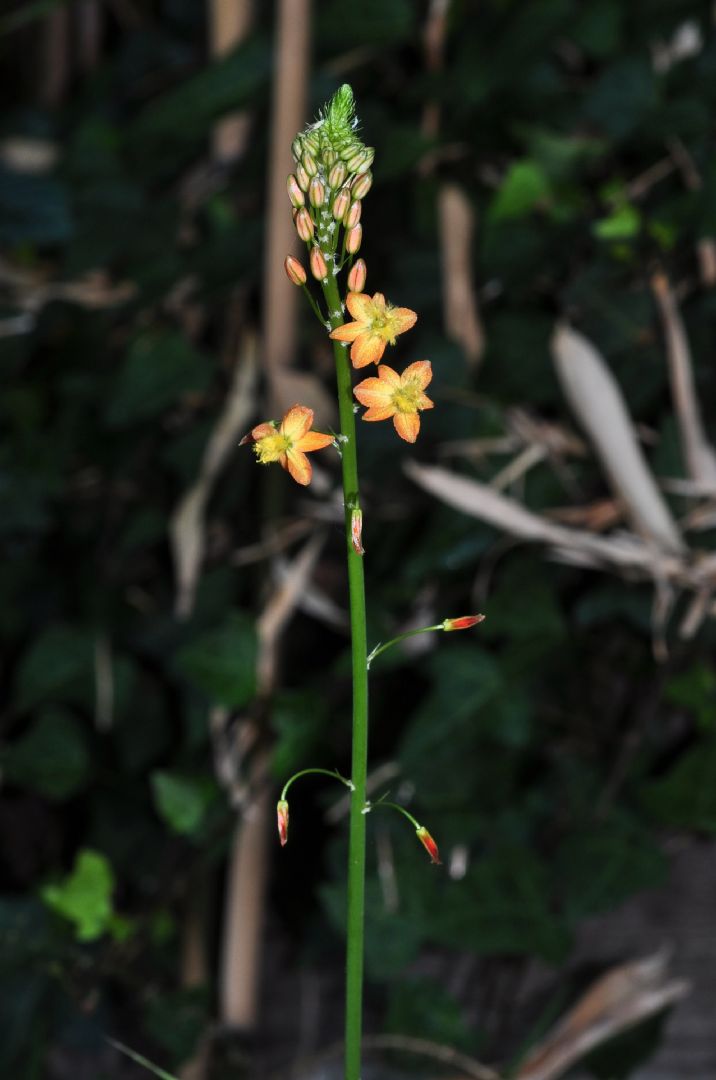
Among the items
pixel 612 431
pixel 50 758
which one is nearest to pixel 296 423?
pixel 612 431

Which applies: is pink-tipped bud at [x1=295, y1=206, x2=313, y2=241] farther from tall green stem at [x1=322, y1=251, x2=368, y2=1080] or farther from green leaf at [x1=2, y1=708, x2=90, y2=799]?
green leaf at [x1=2, y1=708, x2=90, y2=799]

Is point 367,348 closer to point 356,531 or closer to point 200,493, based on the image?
point 356,531

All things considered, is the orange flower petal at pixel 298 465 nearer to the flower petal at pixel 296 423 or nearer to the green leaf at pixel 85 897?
the flower petal at pixel 296 423

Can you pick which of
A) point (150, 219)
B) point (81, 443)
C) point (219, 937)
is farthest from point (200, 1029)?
point (150, 219)

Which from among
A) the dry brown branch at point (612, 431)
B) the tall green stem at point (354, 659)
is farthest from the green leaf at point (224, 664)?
the tall green stem at point (354, 659)

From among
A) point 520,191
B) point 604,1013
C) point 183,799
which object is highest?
point 520,191

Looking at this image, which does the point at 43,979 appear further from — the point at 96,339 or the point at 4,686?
the point at 96,339

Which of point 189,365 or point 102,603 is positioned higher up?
point 189,365

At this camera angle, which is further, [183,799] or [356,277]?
[183,799]
